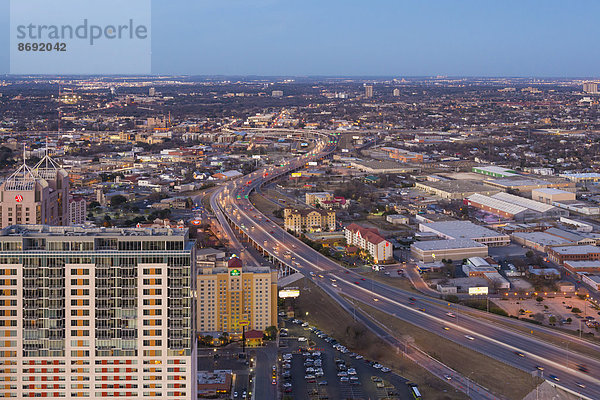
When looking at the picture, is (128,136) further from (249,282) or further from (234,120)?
(249,282)

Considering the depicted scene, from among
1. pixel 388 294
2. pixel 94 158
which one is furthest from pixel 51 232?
pixel 94 158

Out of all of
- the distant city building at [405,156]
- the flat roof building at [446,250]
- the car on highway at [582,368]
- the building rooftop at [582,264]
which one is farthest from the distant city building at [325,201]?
the car on highway at [582,368]

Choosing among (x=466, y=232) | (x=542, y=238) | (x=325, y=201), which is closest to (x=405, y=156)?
(x=325, y=201)

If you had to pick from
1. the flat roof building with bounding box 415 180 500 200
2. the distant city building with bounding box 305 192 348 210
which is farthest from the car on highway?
the flat roof building with bounding box 415 180 500 200

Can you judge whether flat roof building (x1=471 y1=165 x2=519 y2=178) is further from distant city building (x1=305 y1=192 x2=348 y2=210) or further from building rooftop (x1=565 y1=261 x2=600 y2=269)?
building rooftop (x1=565 y1=261 x2=600 y2=269)

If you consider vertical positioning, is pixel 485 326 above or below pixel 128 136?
below

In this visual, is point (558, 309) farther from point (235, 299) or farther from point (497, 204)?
point (497, 204)
